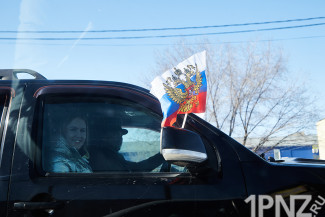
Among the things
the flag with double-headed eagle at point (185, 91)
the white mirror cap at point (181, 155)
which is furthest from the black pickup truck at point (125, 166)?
the flag with double-headed eagle at point (185, 91)

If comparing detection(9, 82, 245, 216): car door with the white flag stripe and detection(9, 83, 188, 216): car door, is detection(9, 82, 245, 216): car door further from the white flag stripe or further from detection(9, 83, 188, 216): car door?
the white flag stripe

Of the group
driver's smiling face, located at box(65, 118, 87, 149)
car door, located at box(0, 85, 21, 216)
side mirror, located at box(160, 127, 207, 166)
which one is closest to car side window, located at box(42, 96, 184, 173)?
driver's smiling face, located at box(65, 118, 87, 149)

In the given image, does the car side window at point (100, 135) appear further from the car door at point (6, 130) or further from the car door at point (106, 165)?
the car door at point (6, 130)

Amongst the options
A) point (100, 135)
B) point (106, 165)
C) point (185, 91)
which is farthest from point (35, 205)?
point (185, 91)

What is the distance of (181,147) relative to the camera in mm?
1811

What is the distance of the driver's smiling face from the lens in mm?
2254

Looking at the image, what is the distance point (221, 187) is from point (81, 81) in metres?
1.08

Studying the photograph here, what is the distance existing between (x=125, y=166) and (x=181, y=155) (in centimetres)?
47

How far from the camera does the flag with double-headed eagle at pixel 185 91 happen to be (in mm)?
1964

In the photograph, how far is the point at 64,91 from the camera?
87.8 inches

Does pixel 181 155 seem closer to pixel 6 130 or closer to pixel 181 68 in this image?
pixel 181 68

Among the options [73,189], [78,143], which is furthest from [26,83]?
[73,189]

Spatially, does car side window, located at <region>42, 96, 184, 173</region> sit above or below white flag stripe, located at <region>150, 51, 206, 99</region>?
below

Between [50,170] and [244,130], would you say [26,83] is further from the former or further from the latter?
[244,130]
